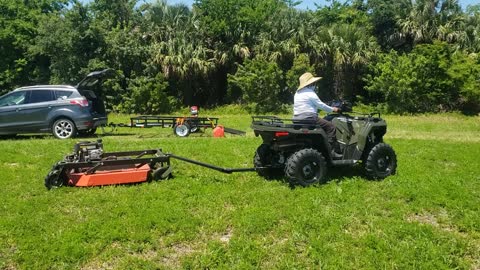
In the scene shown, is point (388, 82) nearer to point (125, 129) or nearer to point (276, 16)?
point (276, 16)

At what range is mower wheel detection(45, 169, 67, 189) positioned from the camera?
6.54 metres

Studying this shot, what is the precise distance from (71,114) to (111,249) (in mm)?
8759

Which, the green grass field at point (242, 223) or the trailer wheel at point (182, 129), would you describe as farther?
the trailer wheel at point (182, 129)

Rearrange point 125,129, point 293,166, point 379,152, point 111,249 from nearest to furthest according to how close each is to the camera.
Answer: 1. point 111,249
2. point 293,166
3. point 379,152
4. point 125,129

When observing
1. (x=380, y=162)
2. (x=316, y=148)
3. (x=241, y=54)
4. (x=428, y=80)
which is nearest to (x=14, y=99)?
(x=316, y=148)

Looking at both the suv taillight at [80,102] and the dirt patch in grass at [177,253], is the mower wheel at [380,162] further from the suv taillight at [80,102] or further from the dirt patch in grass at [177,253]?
the suv taillight at [80,102]

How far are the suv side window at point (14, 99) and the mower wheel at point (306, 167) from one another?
9.21m

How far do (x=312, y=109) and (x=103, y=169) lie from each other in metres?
3.31

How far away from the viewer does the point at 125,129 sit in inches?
632

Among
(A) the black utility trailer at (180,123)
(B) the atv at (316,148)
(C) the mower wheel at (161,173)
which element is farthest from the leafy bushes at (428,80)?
(C) the mower wheel at (161,173)

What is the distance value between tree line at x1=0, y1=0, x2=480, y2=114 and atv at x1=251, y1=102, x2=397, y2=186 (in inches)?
698

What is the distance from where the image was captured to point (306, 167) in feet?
21.8

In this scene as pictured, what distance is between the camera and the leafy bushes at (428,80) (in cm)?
2462

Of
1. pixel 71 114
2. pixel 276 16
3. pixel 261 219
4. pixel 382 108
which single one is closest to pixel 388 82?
pixel 382 108
